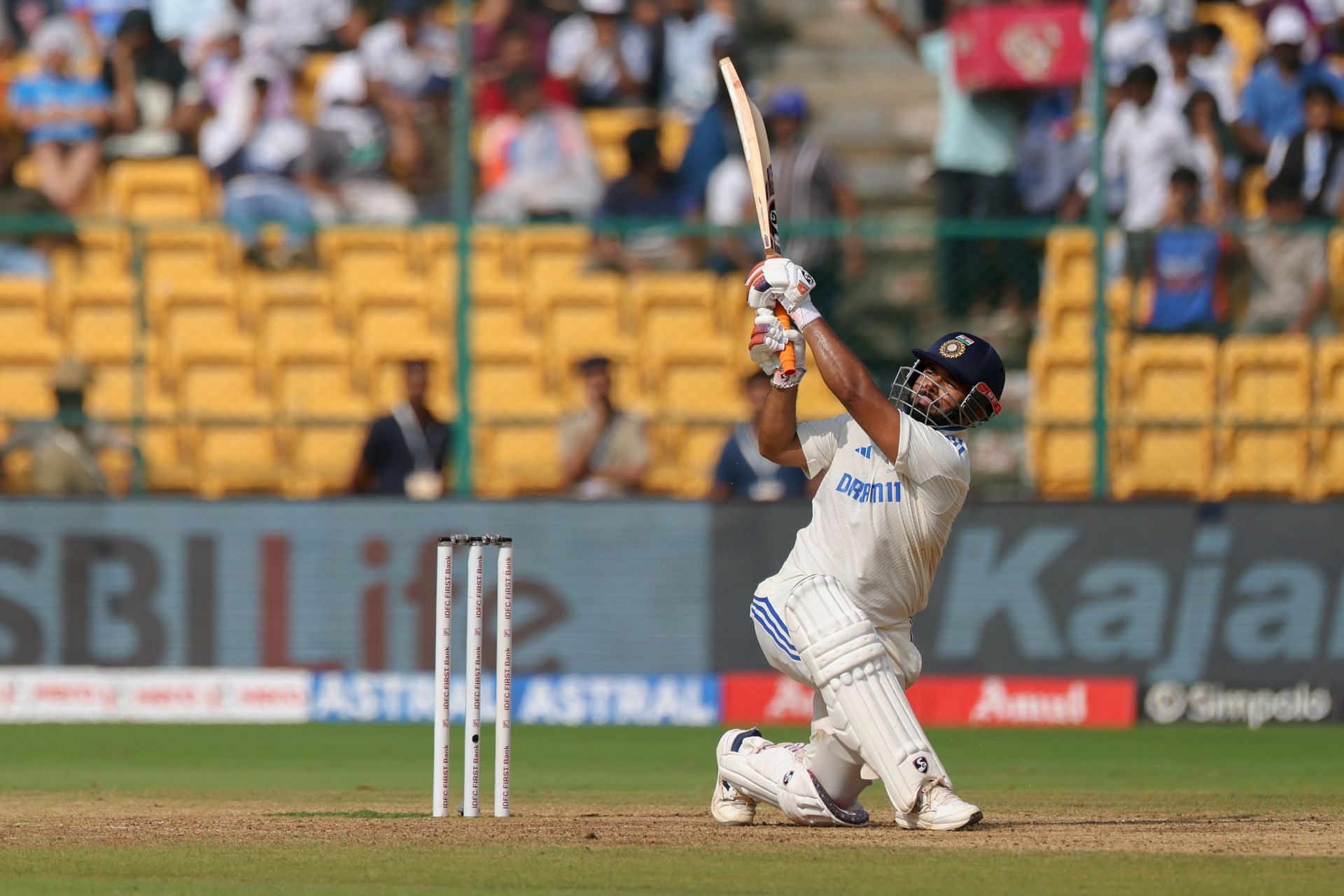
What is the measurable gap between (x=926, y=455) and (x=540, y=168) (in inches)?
309

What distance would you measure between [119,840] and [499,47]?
979 cm

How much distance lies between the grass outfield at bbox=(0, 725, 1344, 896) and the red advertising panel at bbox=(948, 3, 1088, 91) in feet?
15.5

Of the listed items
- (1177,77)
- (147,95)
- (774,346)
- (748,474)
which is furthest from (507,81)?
(774,346)

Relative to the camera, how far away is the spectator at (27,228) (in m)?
12.4

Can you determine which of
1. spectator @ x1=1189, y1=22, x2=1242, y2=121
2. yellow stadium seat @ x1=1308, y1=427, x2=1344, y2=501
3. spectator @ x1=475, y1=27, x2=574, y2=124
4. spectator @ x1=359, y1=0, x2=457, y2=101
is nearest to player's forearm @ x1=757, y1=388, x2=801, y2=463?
yellow stadium seat @ x1=1308, y1=427, x2=1344, y2=501

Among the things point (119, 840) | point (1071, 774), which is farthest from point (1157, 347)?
point (119, 840)

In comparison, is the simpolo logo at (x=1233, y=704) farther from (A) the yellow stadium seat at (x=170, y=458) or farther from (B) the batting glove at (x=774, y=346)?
(B) the batting glove at (x=774, y=346)

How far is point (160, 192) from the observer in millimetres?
14703

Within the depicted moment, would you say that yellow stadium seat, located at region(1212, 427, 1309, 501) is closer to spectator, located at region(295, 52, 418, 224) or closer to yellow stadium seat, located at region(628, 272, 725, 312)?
yellow stadium seat, located at region(628, 272, 725, 312)

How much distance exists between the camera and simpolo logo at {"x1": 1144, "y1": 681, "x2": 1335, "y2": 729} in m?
11.8

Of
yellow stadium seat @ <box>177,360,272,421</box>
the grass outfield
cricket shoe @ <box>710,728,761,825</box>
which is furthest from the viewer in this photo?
yellow stadium seat @ <box>177,360,272,421</box>

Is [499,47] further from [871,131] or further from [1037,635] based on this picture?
[1037,635]

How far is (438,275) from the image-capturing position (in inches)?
520

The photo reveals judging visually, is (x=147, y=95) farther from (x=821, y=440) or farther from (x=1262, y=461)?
(x=821, y=440)
